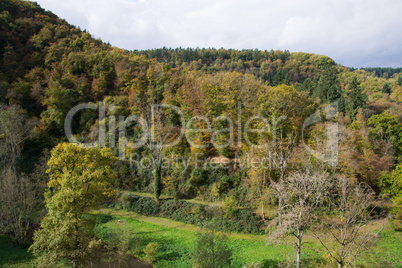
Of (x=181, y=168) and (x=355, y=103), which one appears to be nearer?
(x=181, y=168)

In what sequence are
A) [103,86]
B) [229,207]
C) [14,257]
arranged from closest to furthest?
[14,257], [229,207], [103,86]

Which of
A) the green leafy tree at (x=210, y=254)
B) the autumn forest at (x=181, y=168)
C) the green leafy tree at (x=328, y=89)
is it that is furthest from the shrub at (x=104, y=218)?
the green leafy tree at (x=328, y=89)

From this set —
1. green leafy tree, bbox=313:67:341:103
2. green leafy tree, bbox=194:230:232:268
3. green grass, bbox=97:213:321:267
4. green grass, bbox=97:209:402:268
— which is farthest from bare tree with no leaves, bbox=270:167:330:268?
green leafy tree, bbox=313:67:341:103

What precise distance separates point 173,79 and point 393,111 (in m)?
31.7

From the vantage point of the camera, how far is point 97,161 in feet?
57.2

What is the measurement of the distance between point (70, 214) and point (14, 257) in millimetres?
7807

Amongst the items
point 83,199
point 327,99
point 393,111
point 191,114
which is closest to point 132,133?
point 191,114

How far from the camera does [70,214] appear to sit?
13.5 m

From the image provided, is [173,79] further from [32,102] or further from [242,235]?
[242,235]

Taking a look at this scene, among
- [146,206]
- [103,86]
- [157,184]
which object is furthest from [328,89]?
[103,86]

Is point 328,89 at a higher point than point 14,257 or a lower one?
higher

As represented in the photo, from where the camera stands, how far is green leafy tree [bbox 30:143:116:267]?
43.3ft

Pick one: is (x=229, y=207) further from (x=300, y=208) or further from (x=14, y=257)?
(x=14, y=257)

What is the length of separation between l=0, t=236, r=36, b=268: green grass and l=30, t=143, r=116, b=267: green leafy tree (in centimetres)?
233
